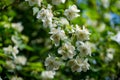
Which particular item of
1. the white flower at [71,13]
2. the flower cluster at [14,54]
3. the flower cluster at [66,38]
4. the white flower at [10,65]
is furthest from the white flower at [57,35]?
the white flower at [10,65]

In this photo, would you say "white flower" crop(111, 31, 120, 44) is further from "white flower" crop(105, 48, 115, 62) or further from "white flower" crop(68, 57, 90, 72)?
"white flower" crop(68, 57, 90, 72)

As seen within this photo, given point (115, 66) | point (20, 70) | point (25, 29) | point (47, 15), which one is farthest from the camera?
point (25, 29)

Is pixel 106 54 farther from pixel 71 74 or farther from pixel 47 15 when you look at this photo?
pixel 47 15

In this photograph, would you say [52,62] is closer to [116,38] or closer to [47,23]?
[47,23]

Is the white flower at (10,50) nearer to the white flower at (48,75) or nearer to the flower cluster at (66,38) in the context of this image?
the white flower at (48,75)

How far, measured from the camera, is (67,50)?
7.95 feet

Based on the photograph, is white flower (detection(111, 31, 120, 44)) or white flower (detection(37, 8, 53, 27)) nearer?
white flower (detection(37, 8, 53, 27))

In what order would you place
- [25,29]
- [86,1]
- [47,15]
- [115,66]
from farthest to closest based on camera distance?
[86,1] < [25,29] < [115,66] < [47,15]

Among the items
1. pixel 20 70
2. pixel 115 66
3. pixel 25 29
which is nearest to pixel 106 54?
pixel 115 66

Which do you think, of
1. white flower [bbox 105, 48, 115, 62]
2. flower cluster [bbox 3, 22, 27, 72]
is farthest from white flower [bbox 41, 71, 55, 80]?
white flower [bbox 105, 48, 115, 62]

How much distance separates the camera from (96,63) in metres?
3.44

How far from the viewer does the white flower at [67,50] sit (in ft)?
7.95

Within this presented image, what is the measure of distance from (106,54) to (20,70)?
2.37 ft

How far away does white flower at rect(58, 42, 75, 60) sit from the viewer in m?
2.42
